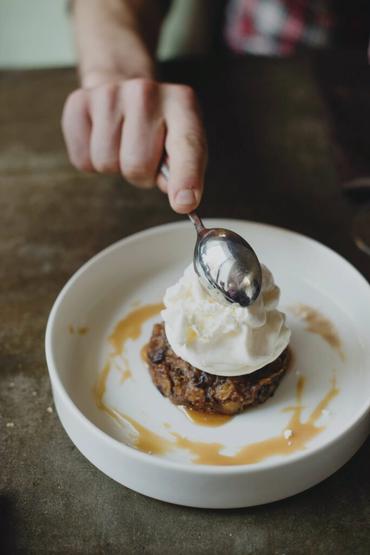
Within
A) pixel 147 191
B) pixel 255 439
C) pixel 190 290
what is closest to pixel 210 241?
pixel 190 290

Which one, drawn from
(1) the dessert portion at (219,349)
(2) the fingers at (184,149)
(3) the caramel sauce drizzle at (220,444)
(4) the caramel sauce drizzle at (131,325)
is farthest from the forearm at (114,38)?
(3) the caramel sauce drizzle at (220,444)

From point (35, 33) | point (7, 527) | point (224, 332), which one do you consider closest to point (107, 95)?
point (224, 332)

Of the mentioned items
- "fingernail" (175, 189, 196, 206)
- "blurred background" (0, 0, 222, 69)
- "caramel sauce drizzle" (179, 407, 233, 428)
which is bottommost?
"blurred background" (0, 0, 222, 69)

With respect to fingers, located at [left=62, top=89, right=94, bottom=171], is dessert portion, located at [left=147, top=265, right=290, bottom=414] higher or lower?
lower

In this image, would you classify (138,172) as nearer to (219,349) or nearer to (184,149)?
(184,149)

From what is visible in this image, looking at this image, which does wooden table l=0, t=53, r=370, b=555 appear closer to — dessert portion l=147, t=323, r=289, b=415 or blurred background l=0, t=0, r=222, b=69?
dessert portion l=147, t=323, r=289, b=415

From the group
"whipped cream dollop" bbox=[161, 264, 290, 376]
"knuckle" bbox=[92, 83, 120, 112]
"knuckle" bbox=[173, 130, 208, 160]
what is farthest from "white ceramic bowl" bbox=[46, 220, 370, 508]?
"knuckle" bbox=[92, 83, 120, 112]

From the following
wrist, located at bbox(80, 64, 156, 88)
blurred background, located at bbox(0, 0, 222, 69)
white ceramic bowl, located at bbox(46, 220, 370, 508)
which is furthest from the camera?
blurred background, located at bbox(0, 0, 222, 69)
